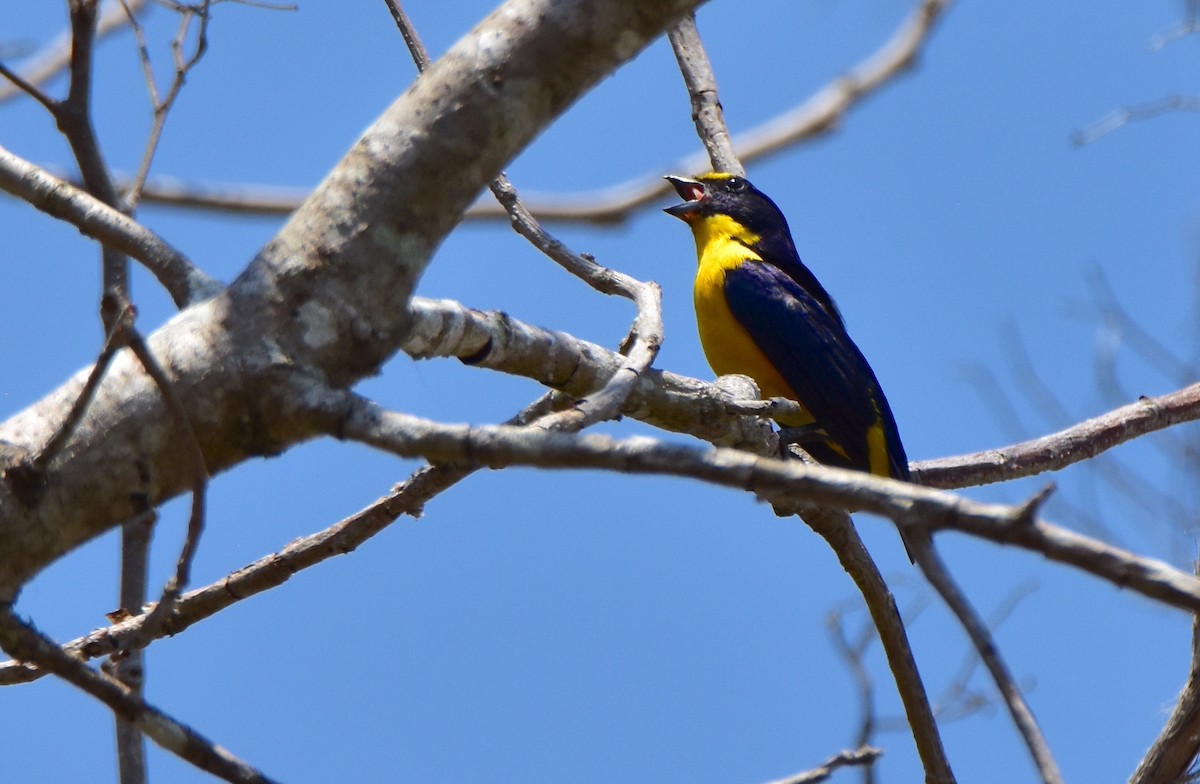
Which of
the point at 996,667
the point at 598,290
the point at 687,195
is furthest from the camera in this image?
the point at 687,195

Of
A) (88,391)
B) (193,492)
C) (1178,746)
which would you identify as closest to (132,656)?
(193,492)

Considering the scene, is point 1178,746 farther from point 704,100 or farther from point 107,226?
point 704,100

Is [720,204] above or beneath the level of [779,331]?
above

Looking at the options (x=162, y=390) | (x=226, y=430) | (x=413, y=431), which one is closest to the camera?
(x=162, y=390)

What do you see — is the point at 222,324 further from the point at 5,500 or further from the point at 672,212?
the point at 672,212

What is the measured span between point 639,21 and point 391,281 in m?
0.57

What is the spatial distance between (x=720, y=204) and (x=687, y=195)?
0.76 feet

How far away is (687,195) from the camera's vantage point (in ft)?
21.7

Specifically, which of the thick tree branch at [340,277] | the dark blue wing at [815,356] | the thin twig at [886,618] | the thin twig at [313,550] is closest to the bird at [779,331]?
the dark blue wing at [815,356]

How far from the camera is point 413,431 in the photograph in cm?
180

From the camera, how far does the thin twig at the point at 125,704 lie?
188 centimetres

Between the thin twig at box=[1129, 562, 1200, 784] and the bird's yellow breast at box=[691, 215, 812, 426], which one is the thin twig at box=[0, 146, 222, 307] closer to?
the thin twig at box=[1129, 562, 1200, 784]

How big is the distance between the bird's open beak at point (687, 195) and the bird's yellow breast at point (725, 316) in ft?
0.34

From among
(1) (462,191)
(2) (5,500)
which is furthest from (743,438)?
(2) (5,500)
